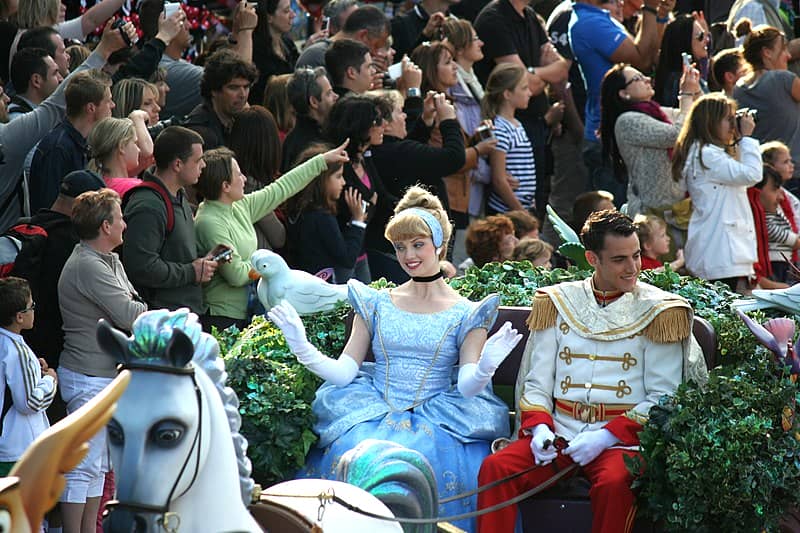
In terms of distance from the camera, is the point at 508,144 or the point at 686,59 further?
the point at 508,144

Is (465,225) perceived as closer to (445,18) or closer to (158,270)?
(445,18)

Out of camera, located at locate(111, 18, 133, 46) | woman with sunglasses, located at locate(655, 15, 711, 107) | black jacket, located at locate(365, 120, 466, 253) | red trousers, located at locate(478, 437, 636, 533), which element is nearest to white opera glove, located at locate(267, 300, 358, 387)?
red trousers, located at locate(478, 437, 636, 533)

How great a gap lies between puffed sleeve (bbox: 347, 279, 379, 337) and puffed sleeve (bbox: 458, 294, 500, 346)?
1.52 feet

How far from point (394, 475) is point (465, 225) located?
17.2 ft

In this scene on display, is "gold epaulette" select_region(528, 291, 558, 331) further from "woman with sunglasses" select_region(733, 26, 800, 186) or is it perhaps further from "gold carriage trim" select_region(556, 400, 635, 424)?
"woman with sunglasses" select_region(733, 26, 800, 186)

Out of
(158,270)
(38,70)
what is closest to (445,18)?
(38,70)

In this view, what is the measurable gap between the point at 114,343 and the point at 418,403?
2646 mm

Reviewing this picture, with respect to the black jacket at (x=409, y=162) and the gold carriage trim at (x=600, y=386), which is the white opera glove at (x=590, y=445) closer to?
the gold carriage trim at (x=600, y=386)

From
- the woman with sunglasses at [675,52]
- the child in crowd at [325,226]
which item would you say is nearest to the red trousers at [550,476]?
the child in crowd at [325,226]

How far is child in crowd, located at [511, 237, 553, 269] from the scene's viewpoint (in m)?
8.53

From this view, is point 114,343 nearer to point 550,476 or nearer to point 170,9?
point 550,476

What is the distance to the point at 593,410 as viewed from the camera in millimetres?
6285

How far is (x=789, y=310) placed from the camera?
22.2ft

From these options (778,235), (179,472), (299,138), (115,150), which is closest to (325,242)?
(299,138)
